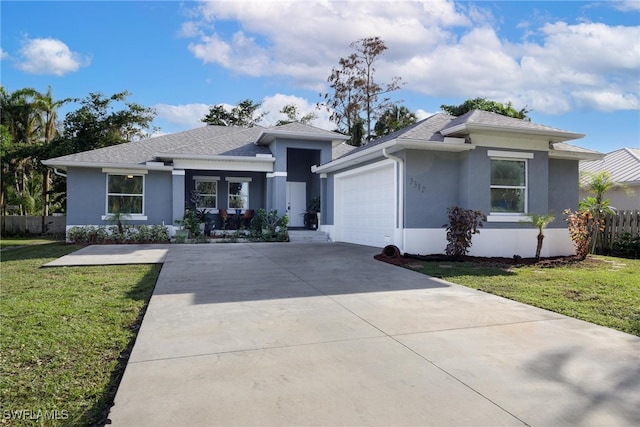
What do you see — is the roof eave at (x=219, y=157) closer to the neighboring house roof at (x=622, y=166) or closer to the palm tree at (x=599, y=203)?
the palm tree at (x=599, y=203)

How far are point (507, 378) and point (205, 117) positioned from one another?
34.9 metres

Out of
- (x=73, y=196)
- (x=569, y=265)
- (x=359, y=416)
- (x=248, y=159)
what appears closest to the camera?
(x=359, y=416)

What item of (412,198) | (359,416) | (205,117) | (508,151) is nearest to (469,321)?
(359,416)

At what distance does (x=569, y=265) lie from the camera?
10.2 metres

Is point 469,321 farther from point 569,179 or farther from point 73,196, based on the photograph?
point 73,196

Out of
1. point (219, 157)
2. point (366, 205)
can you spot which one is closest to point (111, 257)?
point (219, 157)

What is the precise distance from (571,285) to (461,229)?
10.4ft

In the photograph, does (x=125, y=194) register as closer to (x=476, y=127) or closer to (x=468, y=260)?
(x=468, y=260)

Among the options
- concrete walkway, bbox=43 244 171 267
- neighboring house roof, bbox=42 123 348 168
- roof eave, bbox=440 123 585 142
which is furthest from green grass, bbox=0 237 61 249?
roof eave, bbox=440 123 585 142

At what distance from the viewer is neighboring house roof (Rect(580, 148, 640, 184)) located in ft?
54.8

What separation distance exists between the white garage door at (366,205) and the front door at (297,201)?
168 inches

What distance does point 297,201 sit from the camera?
803 inches

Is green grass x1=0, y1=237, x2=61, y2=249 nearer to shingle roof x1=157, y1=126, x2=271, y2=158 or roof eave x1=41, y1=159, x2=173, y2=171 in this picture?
roof eave x1=41, y1=159, x2=173, y2=171

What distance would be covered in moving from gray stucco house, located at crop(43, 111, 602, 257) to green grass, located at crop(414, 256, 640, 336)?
1.77 meters
